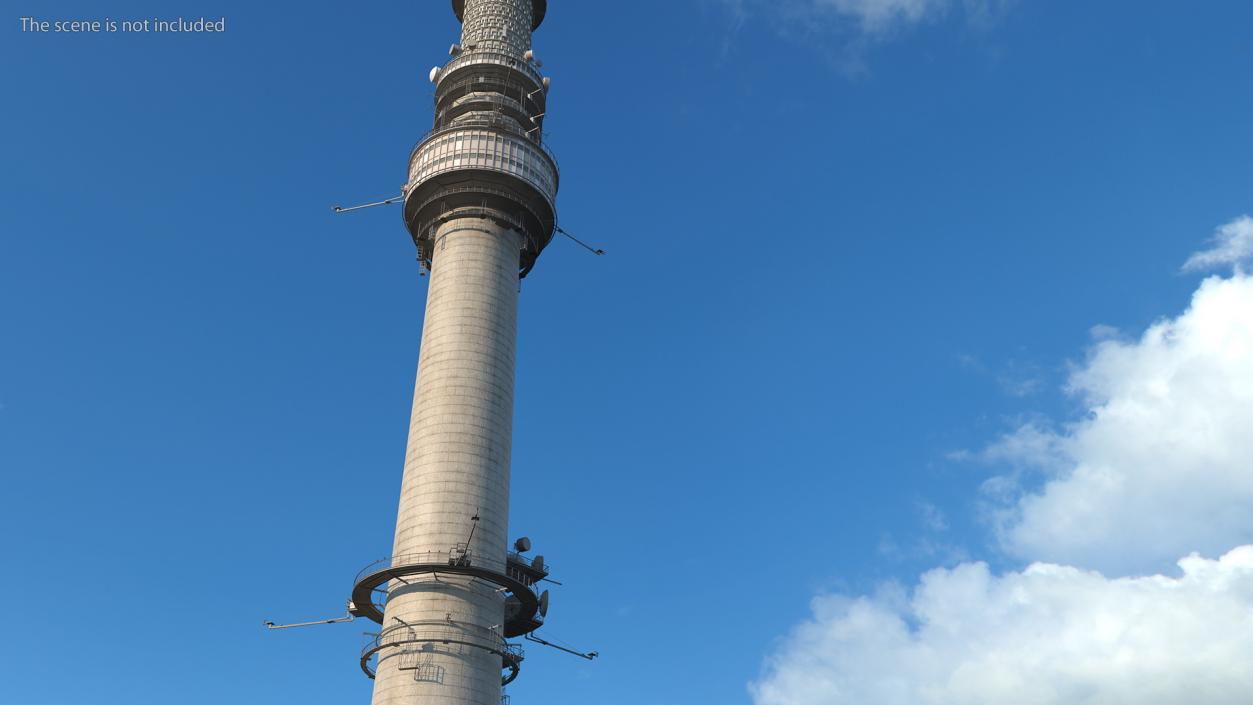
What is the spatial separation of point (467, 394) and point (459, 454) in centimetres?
533

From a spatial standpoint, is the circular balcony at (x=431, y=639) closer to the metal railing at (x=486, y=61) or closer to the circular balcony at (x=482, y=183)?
the circular balcony at (x=482, y=183)

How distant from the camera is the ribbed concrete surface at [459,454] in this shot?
80250mm

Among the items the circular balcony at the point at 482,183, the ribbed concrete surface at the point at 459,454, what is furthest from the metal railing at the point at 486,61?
the ribbed concrete surface at the point at 459,454

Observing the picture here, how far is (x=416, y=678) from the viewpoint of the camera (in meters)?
79.2

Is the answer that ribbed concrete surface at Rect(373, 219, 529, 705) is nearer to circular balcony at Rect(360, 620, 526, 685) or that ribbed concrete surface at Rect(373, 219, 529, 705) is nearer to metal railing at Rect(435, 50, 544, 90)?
circular balcony at Rect(360, 620, 526, 685)

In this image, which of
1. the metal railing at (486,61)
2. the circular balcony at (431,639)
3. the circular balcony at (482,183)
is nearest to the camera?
the circular balcony at (431,639)

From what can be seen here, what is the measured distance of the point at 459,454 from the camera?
286 feet

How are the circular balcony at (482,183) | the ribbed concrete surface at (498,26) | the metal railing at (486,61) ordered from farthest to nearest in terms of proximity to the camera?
the ribbed concrete surface at (498,26) < the metal railing at (486,61) < the circular balcony at (482,183)

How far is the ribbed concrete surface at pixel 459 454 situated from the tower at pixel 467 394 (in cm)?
10

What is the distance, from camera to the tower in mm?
81312

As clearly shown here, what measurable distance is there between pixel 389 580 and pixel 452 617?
21.2 ft

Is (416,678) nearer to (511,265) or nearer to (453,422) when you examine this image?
(453,422)

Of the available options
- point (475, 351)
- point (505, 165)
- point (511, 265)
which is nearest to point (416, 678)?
point (475, 351)

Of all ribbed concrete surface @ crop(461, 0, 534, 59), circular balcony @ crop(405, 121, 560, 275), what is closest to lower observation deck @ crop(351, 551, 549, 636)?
circular balcony @ crop(405, 121, 560, 275)
